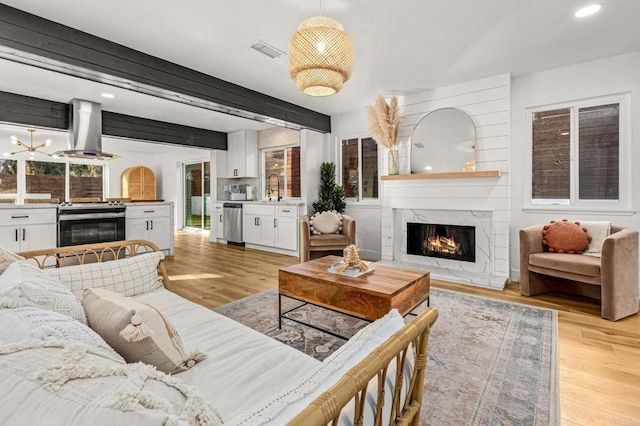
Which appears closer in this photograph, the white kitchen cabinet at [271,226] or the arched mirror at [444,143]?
the arched mirror at [444,143]

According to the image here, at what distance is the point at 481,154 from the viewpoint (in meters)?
4.12

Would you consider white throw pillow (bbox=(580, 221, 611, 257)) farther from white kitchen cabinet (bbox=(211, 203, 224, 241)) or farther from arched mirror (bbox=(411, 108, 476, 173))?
white kitchen cabinet (bbox=(211, 203, 224, 241))

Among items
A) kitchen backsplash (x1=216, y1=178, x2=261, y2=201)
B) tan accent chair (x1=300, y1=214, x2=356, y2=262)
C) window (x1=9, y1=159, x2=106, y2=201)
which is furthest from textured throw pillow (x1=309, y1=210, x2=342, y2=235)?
window (x1=9, y1=159, x2=106, y2=201)

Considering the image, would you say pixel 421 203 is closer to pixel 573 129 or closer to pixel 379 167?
pixel 379 167

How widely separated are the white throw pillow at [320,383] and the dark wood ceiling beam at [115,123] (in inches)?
225

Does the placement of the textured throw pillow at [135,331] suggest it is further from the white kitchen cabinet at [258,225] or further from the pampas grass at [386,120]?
the white kitchen cabinet at [258,225]

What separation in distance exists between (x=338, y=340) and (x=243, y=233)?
4.66 meters

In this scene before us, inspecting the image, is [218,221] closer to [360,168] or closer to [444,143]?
[360,168]

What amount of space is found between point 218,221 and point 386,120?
4.57 metres

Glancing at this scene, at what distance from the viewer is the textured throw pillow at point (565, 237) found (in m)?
3.31

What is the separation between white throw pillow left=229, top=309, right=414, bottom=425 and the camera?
601 mm

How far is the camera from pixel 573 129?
147 inches

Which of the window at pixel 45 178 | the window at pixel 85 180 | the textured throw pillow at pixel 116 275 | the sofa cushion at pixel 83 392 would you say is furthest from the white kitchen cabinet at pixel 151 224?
the sofa cushion at pixel 83 392

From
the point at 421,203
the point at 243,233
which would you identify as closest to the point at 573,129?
the point at 421,203
